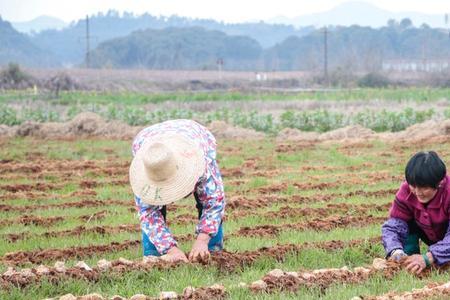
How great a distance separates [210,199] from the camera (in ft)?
18.2

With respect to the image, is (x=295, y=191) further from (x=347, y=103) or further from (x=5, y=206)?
(x=347, y=103)

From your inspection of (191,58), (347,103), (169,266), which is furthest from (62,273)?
(191,58)

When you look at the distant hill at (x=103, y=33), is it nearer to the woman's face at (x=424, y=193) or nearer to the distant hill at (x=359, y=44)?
the distant hill at (x=359, y=44)

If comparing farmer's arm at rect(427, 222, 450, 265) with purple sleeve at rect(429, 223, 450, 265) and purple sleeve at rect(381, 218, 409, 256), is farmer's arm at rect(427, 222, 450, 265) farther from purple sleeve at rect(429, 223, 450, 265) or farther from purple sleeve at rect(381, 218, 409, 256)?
purple sleeve at rect(381, 218, 409, 256)

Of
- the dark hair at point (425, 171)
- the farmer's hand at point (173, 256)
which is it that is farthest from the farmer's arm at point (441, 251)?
the farmer's hand at point (173, 256)

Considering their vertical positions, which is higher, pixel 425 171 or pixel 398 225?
pixel 425 171

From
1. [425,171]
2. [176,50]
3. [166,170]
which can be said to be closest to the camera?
[166,170]

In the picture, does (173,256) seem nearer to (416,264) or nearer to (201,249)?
(201,249)

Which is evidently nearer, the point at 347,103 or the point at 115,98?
the point at 347,103

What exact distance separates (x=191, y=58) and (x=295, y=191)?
333 ft

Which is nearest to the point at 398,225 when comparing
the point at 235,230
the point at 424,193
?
the point at 424,193

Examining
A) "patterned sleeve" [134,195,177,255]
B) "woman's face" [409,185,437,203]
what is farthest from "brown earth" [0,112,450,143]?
"patterned sleeve" [134,195,177,255]

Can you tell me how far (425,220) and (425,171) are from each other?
0.61 meters

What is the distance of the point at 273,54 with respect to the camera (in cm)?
11944
